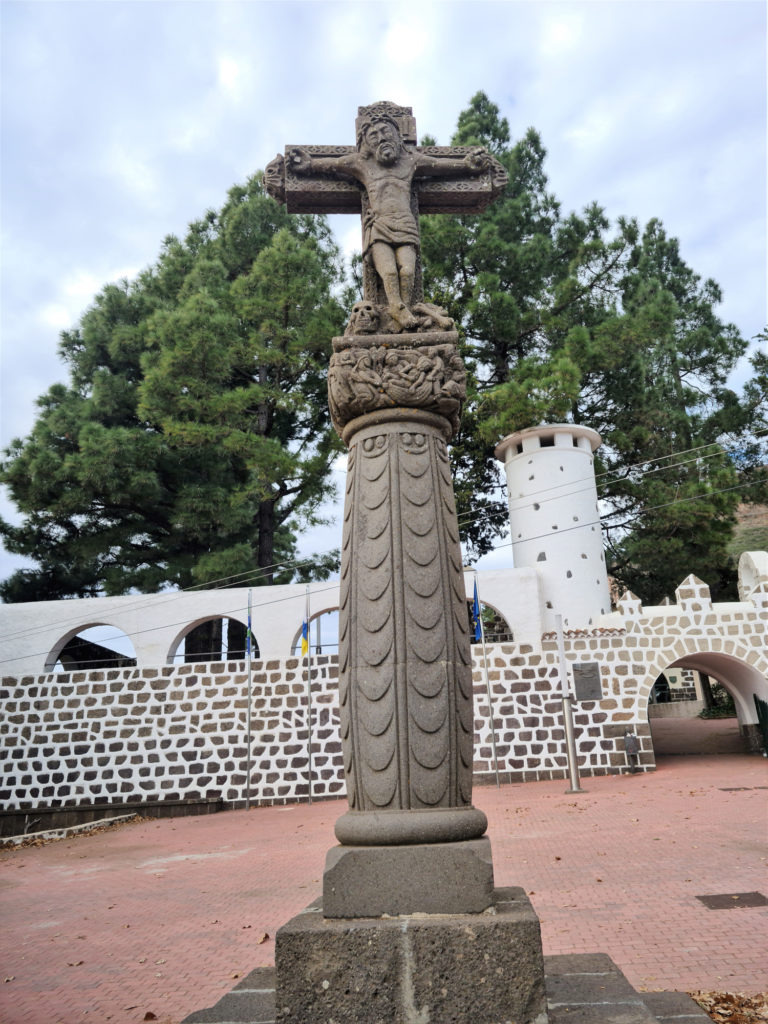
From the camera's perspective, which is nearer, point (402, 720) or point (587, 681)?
point (402, 720)

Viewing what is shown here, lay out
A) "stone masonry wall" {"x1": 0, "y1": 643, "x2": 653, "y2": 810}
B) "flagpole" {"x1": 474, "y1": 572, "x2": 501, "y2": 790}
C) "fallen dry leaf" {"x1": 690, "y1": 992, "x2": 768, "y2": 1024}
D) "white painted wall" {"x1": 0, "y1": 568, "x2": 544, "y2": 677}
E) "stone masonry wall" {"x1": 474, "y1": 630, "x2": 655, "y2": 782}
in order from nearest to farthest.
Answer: "fallen dry leaf" {"x1": 690, "y1": 992, "x2": 768, "y2": 1024} → "flagpole" {"x1": 474, "y1": 572, "x2": 501, "y2": 790} → "stone masonry wall" {"x1": 474, "y1": 630, "x2": 655, "y2": 782} → "stone masonry wall" {"x1": 0, "y1": 643, "x2": 653, "y2": 810} → "white painted wall" {"x1": 0, "y1": 568, "x2": 544, "y2": 677}

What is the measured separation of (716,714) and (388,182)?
2494 centimetres

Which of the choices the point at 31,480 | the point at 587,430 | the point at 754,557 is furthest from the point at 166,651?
the point at 754,557

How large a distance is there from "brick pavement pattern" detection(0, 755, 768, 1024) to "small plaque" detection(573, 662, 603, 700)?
195 cm

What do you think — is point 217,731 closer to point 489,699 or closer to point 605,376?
point 489,699

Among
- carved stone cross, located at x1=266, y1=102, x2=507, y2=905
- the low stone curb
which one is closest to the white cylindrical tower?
the low stone curb

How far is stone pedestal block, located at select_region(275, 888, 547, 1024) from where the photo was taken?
2408mm

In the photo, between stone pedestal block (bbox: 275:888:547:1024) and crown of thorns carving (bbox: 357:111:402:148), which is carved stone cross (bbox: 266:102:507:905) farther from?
crown of thorns carving (bbox: 357:111:402:148)

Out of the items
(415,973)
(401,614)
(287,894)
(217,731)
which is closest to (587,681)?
(217,731)

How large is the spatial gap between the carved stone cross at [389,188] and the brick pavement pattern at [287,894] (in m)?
3.60

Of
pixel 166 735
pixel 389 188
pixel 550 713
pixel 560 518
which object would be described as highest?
pixel 560 518

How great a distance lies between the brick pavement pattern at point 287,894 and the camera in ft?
14.3

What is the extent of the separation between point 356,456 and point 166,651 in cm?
1337

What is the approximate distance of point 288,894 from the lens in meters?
6.87
